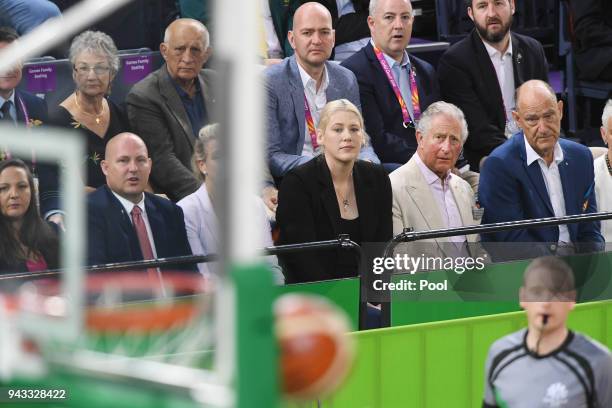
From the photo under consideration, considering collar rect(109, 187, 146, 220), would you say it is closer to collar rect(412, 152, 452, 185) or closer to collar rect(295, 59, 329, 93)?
collar rect(295, 59, 329, 93)

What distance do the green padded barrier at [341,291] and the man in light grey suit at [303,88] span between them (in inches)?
36.0

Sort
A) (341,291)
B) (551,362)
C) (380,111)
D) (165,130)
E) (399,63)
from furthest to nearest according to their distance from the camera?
Result: (399,63)
(380,111)
(165,130)
(341,291)
(551,362)

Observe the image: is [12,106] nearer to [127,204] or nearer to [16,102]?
[16,102]

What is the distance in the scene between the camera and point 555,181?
756 centimetres

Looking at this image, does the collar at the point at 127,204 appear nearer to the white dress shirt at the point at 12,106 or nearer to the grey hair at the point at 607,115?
the white dress shirt at the point at 12,106

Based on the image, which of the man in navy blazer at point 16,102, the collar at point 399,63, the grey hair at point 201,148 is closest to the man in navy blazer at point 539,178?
the collar at point 399,63

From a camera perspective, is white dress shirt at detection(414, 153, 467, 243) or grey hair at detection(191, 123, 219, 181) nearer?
grey hair at detection(191, 123, 219, 181)

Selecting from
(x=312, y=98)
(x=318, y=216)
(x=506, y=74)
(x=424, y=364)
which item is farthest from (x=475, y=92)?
(x=424, y=364)

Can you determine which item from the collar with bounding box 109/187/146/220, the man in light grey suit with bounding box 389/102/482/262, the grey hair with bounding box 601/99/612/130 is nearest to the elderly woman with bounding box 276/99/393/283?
the man in light grey suit with bounding box 389/102/482/262

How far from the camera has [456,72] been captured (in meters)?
7.91

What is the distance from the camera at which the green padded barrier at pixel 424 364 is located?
6.09 metres

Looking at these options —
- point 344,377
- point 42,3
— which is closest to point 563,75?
point 42,3

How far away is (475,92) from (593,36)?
4.21 feet

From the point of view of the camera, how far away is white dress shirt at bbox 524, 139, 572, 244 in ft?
24.5
